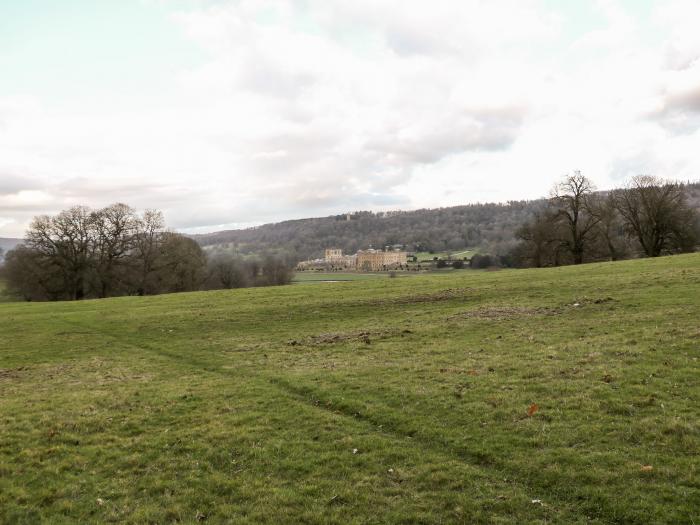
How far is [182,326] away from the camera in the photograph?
86.1ft

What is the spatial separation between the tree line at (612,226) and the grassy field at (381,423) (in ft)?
160

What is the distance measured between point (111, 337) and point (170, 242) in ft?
170

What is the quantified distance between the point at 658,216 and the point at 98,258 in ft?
259

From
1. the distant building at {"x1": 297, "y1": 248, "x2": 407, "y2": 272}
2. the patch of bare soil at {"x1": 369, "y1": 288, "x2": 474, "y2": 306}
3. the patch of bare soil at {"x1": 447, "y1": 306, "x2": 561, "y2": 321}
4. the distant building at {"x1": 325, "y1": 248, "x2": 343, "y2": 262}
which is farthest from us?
the distant building at {"x1": 325, "y1": 248, "x2": 343, "y2": 262}

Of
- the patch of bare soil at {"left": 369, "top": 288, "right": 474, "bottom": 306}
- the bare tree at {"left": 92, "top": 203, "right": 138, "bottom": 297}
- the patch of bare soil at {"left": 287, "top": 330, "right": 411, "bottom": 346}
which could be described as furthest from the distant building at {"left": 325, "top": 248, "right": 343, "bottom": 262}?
the patch of bare soil at {"left": 287, "top": 330, "right": 411, "bottom": 346}

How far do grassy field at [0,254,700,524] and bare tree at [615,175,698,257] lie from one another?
5169cm

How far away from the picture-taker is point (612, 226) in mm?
69312

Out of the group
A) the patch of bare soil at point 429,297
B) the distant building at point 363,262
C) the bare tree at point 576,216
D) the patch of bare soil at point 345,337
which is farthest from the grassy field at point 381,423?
the distant building at point 363,262

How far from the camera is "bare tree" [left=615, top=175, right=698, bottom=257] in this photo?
62.6m

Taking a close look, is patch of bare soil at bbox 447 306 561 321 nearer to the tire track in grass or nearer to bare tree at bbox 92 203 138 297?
the tire track in grass

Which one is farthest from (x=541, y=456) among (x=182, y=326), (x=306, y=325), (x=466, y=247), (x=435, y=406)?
(x=466, y=247)

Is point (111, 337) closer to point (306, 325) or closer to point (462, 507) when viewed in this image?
point (306, 325)

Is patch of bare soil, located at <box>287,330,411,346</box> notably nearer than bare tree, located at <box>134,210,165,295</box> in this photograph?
Yes

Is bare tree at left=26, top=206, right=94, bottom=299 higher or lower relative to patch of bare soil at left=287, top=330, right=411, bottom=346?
higher
